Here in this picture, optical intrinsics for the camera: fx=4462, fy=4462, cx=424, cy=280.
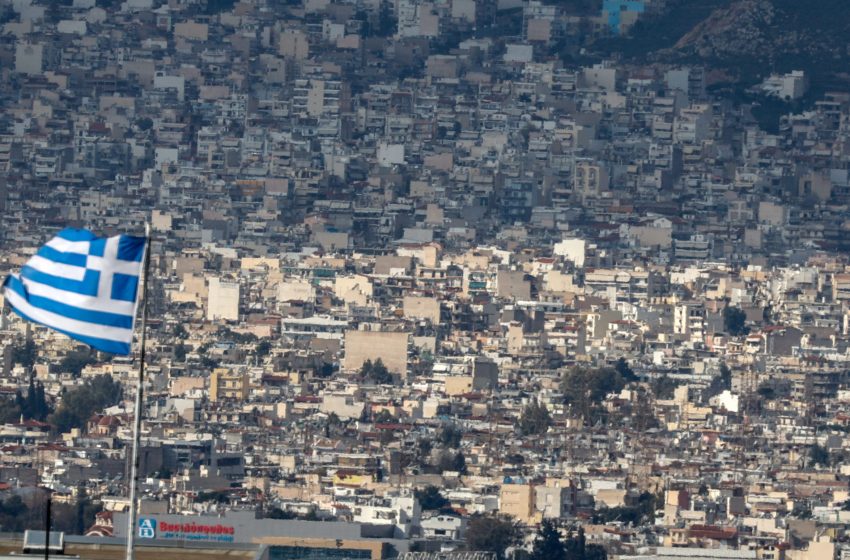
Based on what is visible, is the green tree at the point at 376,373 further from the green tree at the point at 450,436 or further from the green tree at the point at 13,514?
the green tree at the point at 13,514

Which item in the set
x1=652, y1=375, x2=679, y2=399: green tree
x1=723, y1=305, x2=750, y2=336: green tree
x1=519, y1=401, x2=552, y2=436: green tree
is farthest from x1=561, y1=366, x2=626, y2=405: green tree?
x1=723, y1=305, x2=750, y2=336: green tree

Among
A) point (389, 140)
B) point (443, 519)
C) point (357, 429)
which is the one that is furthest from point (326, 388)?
point (389, 140)

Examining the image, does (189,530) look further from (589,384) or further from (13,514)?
(589,384)

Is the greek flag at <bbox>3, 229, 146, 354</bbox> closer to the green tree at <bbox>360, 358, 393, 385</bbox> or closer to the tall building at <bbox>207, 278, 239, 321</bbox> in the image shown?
the green tree at <bbox>360, 358, 393, 385</bbox>

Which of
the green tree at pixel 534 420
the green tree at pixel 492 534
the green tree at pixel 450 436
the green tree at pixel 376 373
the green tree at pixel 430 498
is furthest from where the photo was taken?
the green tree at pixel 376 373

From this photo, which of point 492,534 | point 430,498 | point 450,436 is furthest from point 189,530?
point 450,436

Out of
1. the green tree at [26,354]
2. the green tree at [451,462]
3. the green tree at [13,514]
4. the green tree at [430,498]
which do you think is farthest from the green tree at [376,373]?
the green tree at [13,514]
